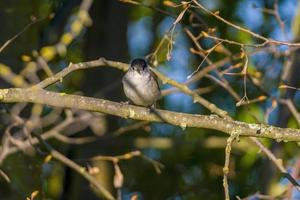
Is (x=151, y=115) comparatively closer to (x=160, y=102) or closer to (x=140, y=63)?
(x=140, y=63)

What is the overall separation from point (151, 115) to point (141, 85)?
4.44 ft

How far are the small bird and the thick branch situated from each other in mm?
1236

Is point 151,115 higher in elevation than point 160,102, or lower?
lower

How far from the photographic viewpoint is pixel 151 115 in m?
3.86

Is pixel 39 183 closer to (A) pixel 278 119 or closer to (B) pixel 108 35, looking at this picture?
(B) pixel 108 35

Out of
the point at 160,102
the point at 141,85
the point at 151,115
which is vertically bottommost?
the point at 151,115

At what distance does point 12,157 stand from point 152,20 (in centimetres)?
260

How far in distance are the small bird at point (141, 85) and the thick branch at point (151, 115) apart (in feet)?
4.06

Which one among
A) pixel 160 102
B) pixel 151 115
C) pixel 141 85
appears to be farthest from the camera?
pixel 160 102

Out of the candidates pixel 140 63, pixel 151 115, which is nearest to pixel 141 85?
pixel 140 63

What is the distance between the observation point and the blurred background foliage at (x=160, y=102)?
5.89 metres

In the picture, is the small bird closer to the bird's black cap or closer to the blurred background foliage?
the bird's black cap

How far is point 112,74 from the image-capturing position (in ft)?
22.2

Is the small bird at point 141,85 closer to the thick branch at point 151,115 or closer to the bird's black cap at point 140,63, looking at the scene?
the bird's black cap at point 140,63
